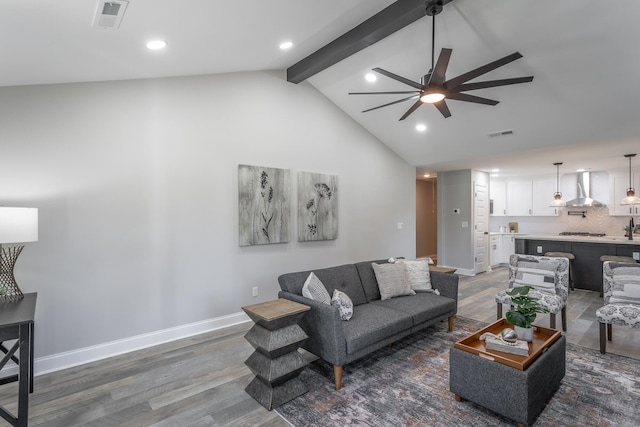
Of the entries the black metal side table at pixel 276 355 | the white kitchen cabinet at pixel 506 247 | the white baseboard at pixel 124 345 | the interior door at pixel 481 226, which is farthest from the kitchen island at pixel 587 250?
the white baseboard at pixel 124 345

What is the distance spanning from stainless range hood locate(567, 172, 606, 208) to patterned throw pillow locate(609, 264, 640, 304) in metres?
4.33

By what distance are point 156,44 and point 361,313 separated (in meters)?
3.03

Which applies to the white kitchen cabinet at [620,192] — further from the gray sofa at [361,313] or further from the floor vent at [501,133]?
the gray sofa at [361,313]

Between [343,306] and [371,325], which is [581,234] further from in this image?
[343,306]

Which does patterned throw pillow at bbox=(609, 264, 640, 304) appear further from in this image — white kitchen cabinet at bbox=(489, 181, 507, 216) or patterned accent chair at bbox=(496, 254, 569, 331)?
white kitchen cabinet at bbox=(489, 181, 507, 216)

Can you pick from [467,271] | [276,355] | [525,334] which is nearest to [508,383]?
[525,334]

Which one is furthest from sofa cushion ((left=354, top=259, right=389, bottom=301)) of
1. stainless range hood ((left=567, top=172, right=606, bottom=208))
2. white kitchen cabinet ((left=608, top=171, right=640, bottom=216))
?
white kitchen cabinet ((left=608, top=171, right=640, bottom=216))

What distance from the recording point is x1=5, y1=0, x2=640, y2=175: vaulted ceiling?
2316 mm

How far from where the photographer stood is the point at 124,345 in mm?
3295

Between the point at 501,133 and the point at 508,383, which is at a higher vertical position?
the point at 501,133

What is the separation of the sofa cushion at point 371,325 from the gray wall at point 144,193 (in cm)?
175

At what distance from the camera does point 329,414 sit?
7.39 feet

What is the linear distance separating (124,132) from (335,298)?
2731 mm

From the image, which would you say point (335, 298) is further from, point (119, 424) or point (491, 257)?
point (491, 257)
